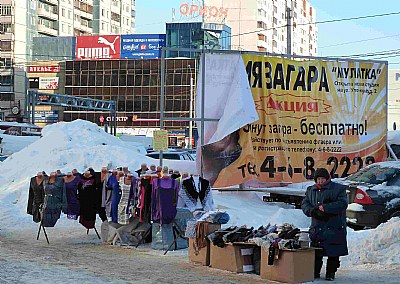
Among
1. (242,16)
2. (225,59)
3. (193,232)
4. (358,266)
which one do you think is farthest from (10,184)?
(242,16)

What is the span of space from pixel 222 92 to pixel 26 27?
9332 cm

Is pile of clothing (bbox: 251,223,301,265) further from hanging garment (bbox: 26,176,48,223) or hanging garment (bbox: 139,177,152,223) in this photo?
hanging garment (bbox: 26,176,48,223)

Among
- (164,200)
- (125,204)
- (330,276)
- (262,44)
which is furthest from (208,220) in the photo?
(262,44)

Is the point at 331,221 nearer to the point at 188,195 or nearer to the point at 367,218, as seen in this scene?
the point at 188,195

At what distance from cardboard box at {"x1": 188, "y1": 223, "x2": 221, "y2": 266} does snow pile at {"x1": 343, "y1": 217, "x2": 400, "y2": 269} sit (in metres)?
2.07

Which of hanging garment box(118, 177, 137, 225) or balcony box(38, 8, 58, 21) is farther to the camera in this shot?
balcony box(38, 8, 58, 21)

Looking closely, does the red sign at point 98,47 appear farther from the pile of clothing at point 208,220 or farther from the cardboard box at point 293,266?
the cardboard box at point 293,266

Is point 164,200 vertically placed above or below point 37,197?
above

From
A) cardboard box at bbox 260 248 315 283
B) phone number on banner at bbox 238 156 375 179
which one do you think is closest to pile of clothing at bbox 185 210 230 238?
cardboard box at bbox 260 248 315 283

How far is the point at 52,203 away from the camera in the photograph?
14047 mm

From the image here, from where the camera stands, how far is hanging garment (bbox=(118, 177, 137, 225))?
13297mm

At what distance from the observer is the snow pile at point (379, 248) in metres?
11.0

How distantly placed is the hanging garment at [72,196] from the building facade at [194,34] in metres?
98.0

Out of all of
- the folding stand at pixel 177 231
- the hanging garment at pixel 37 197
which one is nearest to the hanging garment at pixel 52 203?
the hanging garment at pixel 37 197
